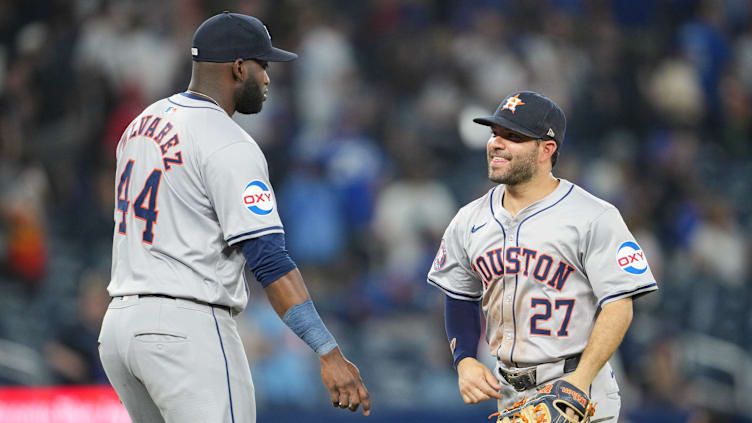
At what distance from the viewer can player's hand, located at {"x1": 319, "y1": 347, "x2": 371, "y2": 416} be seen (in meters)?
3.88

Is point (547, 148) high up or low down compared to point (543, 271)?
up

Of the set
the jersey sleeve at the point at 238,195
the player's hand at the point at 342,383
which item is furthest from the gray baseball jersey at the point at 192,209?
the player's hand at the point at 342,383

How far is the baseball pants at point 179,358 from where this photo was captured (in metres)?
3.86

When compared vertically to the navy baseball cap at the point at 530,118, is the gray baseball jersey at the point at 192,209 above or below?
below

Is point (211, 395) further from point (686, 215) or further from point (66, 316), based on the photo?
point (686, 215)

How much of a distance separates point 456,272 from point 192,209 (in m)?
1.26

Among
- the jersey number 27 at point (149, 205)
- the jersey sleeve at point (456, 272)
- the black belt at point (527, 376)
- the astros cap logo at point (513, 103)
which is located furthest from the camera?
the jersey sleeve at point (456, 272)

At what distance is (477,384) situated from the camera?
4340mm

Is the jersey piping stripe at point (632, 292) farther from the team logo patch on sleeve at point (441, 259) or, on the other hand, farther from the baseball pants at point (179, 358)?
the baseball pants at point (179, 358)

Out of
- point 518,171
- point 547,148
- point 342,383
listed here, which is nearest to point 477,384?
point 342,383

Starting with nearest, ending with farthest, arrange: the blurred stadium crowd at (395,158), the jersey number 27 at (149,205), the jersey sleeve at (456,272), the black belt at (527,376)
Answer: the jersey number 27 at (149,205), the black belt at (527,376), the jersey sleeve at (456,272), the blurred stadium crowd at (395,158)

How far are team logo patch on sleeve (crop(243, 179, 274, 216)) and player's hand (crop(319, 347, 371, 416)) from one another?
0.58 m

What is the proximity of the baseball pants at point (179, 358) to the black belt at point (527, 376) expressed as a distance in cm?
110

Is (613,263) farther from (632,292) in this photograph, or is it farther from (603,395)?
(603,395)
